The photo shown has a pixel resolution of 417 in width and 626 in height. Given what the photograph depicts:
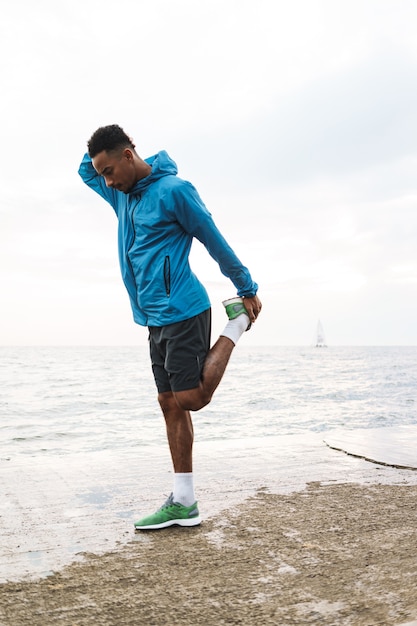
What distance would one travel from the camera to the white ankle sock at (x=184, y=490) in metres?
2.91

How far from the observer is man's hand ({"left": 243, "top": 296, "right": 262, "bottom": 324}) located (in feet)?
10.1

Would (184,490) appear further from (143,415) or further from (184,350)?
(143,415)

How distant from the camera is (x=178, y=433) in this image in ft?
9.86

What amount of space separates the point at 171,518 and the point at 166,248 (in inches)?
51.2

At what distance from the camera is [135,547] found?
2.53m

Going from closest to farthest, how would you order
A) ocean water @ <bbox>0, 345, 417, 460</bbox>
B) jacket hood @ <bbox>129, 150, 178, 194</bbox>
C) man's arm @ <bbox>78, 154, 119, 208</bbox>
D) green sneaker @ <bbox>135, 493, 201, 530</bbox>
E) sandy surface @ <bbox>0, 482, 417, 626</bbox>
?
sandy surface @ <bbox>0, 482, 417, 626</bbox>, green sneaker @ <bbox>135, 493, 201, 530</bbox>, jacket hood @ <bbox>129, 150, 178, 194</bbox>, man's arm @ <bbox>78, 154, 119, 208</bbox>, ocean water @ <bbox>0, 345, 417, 460</bbox>

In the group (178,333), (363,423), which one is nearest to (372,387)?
(363,423)

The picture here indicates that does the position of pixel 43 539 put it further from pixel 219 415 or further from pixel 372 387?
pixel 372 387

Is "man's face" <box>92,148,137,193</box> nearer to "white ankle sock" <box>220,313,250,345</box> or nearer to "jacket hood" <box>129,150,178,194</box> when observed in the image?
"jacket hood" <box>129,150,178,194</box>

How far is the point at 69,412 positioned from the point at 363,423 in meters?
7.28

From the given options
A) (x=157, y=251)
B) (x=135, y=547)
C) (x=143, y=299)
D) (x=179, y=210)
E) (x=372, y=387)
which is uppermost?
(x=179, y=210)

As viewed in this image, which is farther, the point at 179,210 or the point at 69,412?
the point at 69,412

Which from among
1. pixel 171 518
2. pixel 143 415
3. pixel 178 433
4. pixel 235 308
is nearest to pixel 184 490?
Answer: pixel 171 518

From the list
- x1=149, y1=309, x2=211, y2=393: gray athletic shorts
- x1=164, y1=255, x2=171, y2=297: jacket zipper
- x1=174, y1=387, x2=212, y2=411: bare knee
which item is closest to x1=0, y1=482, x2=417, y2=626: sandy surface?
x1=174, y1=387, x2=212, y2=411: bare knee
